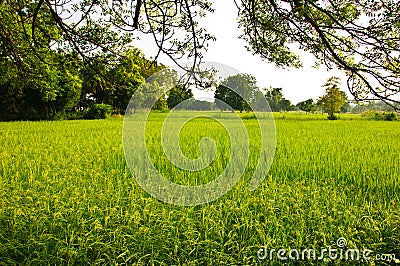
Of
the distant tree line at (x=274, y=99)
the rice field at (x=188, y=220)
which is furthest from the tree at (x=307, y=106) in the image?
the rice field at (x=188, y=220)

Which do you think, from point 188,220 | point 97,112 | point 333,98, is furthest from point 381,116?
point 188,220

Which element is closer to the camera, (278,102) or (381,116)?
(381,116)

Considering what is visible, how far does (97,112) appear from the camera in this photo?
75.8ft

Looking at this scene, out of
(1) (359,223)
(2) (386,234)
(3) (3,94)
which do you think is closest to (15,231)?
(1) (359,223)

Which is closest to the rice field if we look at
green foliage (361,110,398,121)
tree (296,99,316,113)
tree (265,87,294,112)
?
green foliage (361,110,398,121)

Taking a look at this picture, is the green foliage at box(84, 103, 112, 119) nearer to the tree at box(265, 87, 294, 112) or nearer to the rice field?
the tree at box(265, 87, 294, 112)

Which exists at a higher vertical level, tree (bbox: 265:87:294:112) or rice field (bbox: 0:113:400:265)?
tree (bbox: 265:87:294:112)

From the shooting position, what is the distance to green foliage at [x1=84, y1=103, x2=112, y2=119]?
23.1 metres

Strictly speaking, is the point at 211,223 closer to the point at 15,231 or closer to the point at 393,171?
the point at 15,231

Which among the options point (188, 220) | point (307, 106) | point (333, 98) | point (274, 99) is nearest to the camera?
point (188, 220)

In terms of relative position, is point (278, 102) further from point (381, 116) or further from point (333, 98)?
point (333, 98)

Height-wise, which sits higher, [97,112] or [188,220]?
[97,112]

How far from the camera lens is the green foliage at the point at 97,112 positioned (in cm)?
2306

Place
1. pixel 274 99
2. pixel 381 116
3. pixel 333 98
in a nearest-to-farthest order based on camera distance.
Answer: pixel 333 98 < pixel 381 116 < pixel 274 99
